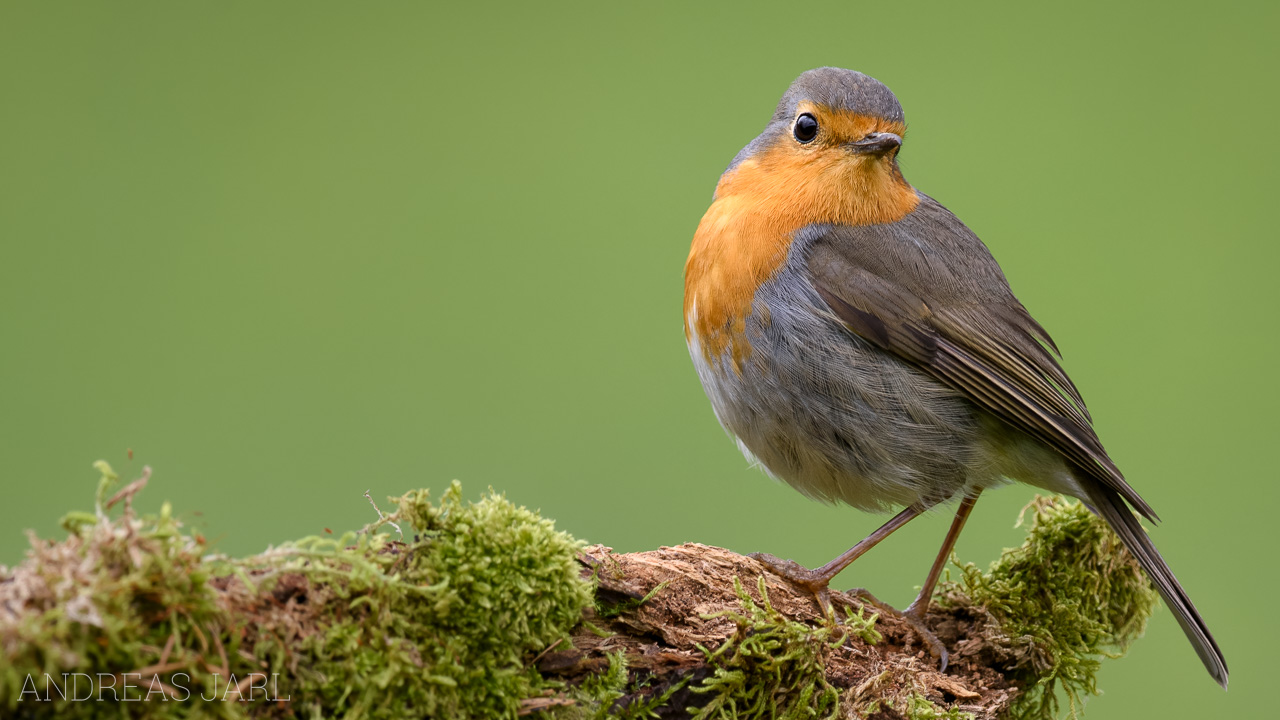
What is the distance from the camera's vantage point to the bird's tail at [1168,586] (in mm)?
3072

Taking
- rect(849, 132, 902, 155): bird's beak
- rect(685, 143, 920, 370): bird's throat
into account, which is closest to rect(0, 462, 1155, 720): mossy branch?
rect(685, 143, 920, 370): bird's throat

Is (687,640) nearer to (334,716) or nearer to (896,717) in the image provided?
(896,717)

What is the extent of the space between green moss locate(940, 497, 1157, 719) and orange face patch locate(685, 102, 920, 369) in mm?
1161

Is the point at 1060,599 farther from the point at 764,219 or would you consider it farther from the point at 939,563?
the point at 764,219

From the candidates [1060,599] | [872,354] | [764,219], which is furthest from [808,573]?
[764,219]

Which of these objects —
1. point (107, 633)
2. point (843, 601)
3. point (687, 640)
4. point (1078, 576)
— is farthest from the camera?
point (1078, 576)

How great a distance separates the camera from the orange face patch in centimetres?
345

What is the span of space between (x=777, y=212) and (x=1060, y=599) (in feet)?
5.40

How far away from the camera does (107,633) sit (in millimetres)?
1457

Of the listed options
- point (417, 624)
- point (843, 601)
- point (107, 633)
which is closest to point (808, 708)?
point (843, 601)

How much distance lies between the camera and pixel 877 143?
11.4 feet

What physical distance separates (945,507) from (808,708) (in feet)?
4.39

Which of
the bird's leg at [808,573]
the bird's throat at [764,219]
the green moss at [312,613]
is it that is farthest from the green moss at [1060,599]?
the green moss at [312,613]

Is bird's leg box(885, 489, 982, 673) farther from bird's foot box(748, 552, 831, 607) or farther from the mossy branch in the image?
bird's foot box(748, 552, 831, 607)
